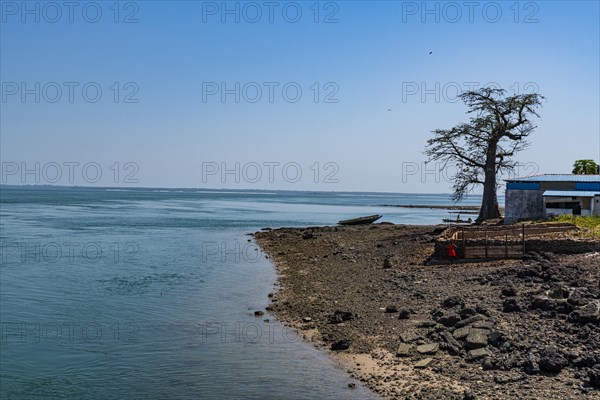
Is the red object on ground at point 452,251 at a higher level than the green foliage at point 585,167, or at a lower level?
lower

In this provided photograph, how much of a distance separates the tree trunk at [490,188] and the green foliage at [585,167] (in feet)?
59.9

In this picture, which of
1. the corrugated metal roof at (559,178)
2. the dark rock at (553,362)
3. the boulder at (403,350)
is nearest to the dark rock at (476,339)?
the boulder at (403,350)

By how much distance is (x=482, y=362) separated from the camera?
45.8 ft

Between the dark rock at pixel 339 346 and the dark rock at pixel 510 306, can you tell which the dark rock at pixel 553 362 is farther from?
the dark rock at pixel 339 346

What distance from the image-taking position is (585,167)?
206 feet

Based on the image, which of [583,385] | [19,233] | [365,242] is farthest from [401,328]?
[19,233]

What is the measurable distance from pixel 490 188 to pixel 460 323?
3587 cm

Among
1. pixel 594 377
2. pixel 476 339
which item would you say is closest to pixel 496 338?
pixel 476 339

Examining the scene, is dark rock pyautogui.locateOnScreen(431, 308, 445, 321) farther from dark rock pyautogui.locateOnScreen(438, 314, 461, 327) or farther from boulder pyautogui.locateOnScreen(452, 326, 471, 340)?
boulder pyautogui.locateOnScreen(452, 326, 471, 340)

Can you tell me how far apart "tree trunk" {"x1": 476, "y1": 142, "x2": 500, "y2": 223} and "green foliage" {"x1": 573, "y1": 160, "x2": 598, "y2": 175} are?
18.3 meters

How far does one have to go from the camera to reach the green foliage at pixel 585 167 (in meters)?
61.2

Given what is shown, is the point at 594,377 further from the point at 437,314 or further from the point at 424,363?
the point at 437,314

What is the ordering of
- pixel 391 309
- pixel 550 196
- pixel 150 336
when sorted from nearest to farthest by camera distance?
pixel 150 336, pixel 391 309, pixel 550 196

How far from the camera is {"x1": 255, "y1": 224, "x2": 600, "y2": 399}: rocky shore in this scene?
12984mm
